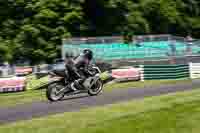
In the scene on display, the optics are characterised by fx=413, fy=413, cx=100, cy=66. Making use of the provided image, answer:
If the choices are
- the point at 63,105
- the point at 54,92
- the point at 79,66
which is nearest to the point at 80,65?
the point at 79,66

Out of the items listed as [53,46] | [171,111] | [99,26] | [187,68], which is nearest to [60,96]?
[171,111]

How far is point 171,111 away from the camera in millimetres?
10258

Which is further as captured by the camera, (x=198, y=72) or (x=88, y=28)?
→ (x=88, y=28)

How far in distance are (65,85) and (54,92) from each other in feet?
1.57

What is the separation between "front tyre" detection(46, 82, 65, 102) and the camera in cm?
1385

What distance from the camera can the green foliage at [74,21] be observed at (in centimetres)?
3528

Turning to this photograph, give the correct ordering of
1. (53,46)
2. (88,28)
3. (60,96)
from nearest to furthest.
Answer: (60,96)
(53,46)
(88,28)

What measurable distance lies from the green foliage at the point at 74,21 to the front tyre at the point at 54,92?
2042cm

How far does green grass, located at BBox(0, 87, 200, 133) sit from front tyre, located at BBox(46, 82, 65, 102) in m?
2.80

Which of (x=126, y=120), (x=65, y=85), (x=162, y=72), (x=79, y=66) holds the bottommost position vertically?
(x=162, y=72)

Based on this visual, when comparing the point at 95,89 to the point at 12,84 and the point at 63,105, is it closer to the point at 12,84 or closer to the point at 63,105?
the point at 63,105

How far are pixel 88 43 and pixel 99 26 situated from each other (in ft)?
36.5

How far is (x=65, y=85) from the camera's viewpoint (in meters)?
14.2

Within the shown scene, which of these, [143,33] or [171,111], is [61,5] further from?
[171,111]
